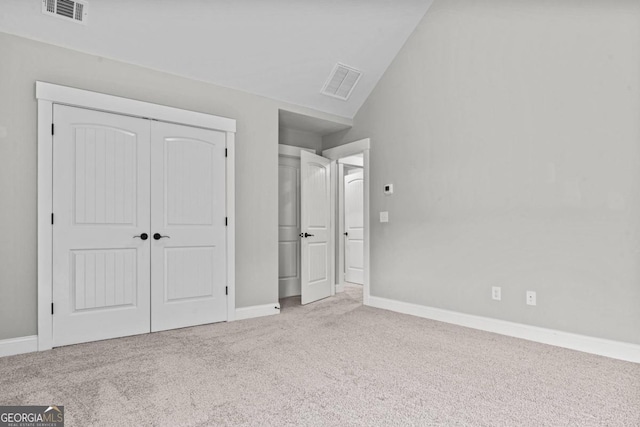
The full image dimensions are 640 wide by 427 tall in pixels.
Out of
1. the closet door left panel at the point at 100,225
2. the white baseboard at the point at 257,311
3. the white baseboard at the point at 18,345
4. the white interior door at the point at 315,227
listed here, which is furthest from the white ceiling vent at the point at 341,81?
the white baseboard at the point at 18,345

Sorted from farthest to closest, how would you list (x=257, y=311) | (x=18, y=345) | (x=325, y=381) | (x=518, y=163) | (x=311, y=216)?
(x=311, y=216)
(x=257, y=311)
(x=518, y=163)
(x=18, y=345)
(x=325, y=381)

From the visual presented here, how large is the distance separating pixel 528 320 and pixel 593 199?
3.78 feet

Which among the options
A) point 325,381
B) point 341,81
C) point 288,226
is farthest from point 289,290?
point 325,381

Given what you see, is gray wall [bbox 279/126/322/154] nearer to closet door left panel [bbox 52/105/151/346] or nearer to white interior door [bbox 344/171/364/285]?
white interior door [bbox 344/171/364/285]

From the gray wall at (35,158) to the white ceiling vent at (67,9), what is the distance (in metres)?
0.30

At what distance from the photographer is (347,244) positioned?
704 centimetres

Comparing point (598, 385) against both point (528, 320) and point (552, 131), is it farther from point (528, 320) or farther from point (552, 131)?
point (552, 131)

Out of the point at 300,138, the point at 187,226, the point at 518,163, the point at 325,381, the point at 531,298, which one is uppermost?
the point at 300,138

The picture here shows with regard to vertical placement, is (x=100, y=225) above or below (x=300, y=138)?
below

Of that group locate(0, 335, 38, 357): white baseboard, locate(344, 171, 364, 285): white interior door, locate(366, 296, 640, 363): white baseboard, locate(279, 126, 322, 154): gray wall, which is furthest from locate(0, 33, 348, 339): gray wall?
locate(344, 171, 364, 285): white interior door

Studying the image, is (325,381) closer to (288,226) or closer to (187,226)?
(187,226)

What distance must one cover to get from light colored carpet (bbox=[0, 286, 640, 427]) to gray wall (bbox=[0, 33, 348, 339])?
2.22 feet

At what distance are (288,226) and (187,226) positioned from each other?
190cm

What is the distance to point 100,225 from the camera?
3.32 m
